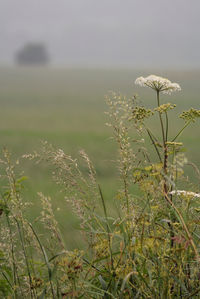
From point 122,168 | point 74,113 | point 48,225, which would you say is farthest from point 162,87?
point 74,113

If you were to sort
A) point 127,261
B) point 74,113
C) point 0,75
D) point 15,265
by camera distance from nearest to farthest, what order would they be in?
1. point 127,261
2. point 15,265
3. point 74,113
4. point 0,75

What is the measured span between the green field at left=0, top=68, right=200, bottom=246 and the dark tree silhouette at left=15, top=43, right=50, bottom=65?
3922 cm

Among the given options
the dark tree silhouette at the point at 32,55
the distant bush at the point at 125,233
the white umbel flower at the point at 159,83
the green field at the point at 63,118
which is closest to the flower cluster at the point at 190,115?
the distant bush at the point at 125,233

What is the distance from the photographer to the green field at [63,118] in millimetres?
11977

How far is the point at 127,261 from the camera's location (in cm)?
161

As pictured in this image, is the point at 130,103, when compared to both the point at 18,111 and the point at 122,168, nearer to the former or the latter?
the point at 122,168

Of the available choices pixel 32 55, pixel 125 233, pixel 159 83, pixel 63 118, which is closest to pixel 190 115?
pixel 159 83

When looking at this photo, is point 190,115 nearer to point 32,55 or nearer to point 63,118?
point 63,118

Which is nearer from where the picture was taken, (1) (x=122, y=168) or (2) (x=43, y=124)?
(1) (x=122, y=168)

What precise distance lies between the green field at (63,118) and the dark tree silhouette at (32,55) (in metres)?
39.2

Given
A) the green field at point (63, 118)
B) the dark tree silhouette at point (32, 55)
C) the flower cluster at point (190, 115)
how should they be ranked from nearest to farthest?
the flower cluster at point (190, 115) < the green field at point (63, 118) < the dark tree silhouette at point (32, 55)

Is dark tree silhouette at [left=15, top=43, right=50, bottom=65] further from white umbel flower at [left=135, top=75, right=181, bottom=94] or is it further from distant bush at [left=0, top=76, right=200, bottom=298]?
distant bush at [left=0, top=76, right=200, bottom=298]

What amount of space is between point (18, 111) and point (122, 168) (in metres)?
29.8

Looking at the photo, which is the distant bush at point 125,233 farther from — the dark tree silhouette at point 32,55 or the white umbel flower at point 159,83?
the dark tree silhouette at point 32,55
